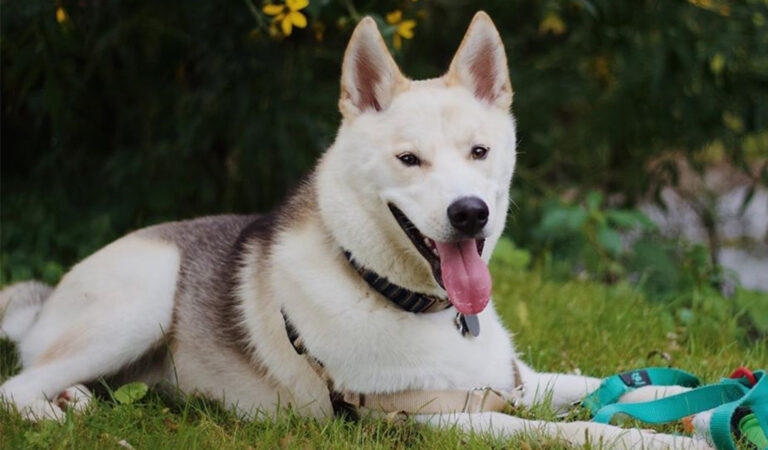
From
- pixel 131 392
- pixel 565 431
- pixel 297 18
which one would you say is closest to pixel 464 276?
pixel 565 431

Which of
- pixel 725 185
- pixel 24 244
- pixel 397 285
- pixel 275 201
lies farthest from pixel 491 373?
pixel 725 185

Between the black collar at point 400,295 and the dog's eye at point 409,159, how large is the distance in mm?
385

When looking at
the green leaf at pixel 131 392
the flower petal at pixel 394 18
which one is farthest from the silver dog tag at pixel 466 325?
the flower petal at pixel 394 18

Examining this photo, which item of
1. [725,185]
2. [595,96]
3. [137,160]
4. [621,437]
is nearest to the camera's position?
[621,437]

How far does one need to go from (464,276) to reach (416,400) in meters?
0.45

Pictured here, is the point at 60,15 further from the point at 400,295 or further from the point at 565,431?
the point at 565,431

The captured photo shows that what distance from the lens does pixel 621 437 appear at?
270 centimetres

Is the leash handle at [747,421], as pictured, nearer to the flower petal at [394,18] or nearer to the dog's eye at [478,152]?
the dog's eye at [478,152]

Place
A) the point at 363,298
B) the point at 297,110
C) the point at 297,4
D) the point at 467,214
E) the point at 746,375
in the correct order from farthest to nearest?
1. the point at 297,110
2. the point at 297,4
3. the point at 746,375
4. the point at 363,298
5. the point at 467,214

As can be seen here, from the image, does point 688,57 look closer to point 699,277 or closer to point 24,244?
point 699,277

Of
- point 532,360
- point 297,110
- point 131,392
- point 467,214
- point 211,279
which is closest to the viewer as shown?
point 467,214

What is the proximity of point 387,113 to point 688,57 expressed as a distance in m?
2.77

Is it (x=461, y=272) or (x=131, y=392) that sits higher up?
(x=461, y=272)

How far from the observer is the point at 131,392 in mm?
3271
